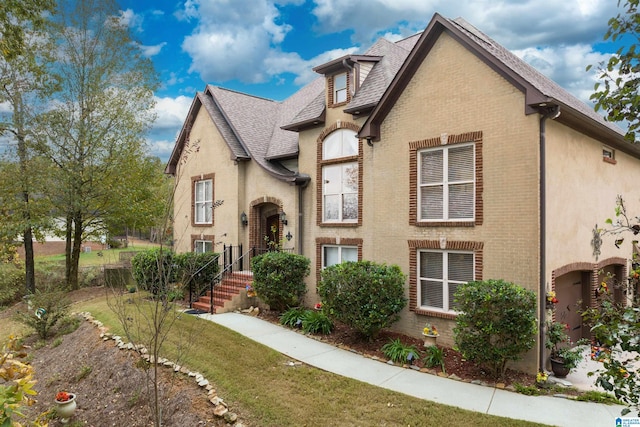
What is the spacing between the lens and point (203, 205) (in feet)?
58.5

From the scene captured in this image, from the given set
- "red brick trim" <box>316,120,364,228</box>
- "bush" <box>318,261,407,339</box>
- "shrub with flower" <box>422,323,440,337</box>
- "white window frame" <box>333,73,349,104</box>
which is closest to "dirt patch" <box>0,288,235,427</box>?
"bush" <box>318,261,407,339</box>

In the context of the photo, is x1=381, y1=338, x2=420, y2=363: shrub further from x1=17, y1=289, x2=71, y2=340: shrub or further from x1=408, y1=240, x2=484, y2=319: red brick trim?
x1=17, y1=289, x2=71, y2=340: shrub

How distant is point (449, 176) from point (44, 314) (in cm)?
1274

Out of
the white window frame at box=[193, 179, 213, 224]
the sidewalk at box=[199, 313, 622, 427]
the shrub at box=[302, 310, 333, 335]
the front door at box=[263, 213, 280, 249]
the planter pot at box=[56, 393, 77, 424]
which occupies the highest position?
the white window frame at box=[193, 179, 213, 224]

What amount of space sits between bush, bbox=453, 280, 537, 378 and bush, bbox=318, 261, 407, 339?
200cm

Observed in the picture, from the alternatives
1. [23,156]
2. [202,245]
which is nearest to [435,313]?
[202,245]

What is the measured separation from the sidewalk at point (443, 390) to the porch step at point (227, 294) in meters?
2.93

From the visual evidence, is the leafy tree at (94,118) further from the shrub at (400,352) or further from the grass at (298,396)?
the shrub at (400,352)

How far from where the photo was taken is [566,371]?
8.27 metres

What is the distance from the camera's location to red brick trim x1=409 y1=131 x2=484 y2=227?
921 centimetres

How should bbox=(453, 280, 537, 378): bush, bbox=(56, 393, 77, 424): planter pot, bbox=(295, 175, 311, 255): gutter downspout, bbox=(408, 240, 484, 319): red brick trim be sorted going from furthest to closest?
bbox=(295, 175, 311, 255): gutter downspout < bbox=(408, 240, 484, 319): red brick trim < bbox=(453, 280, 537, 378): bush < bbox=(56, 393, 77, 424): planter pot

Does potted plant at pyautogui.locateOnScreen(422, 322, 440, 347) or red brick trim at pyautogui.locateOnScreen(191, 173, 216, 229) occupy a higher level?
red brick trim at pyautogui.locateOnScreen(191, 173, 216, 229)

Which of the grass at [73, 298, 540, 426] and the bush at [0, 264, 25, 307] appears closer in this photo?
the grass at [73, 298, 540, 426]

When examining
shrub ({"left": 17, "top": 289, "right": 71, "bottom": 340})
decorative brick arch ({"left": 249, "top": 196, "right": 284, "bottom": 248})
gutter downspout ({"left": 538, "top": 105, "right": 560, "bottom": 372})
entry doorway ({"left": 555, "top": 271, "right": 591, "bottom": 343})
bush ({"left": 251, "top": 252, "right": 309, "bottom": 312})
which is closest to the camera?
gutter downspout ({"left": 538, "top": 105, "right": 560, "bottom": 372})
